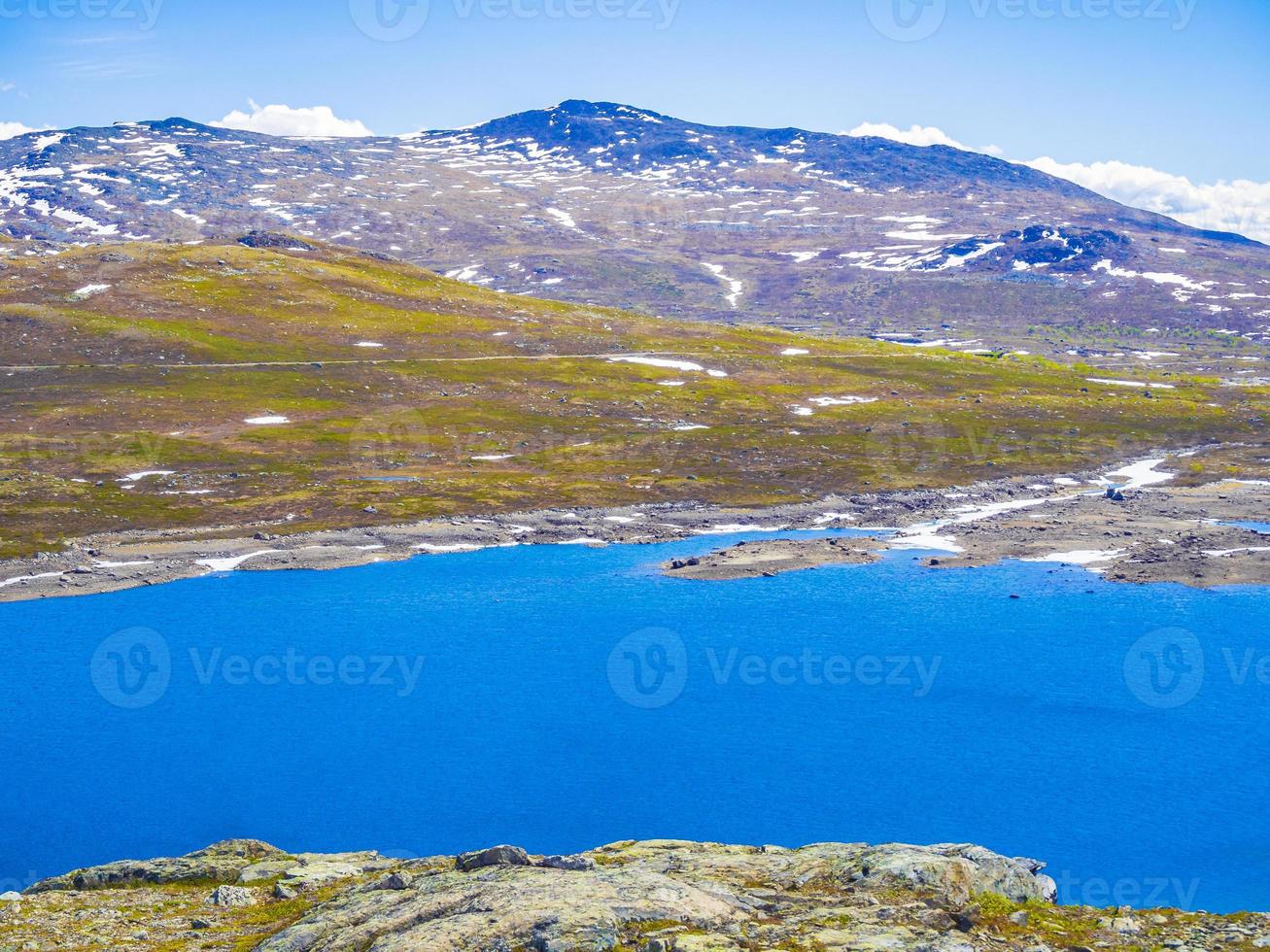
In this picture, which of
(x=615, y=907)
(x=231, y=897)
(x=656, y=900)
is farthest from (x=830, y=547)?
(x=615, y=907)

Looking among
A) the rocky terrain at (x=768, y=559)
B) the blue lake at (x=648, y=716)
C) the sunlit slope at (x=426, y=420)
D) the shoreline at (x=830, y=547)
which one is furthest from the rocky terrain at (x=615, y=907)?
the sunlit slope at (x=426, y=420)

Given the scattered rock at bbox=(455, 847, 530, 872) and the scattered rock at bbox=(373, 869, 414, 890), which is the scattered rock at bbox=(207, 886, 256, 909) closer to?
the scattered rock at bbox=(373, 869, 414, 890)

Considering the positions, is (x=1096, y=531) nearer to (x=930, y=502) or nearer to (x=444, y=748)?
(x=930, y=502)

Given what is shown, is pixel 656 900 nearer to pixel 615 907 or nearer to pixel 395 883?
pixel 615 907

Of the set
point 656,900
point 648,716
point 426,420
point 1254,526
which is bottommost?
point 648,716

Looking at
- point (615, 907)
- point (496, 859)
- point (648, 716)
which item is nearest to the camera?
point (615, 907)

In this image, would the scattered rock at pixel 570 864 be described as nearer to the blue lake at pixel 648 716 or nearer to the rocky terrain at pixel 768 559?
the blue lake at pixel 648 716

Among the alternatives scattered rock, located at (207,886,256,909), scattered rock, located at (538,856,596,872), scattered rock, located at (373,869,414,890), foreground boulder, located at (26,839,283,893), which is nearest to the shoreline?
foreground boulder, located at (26,839,283,893)
